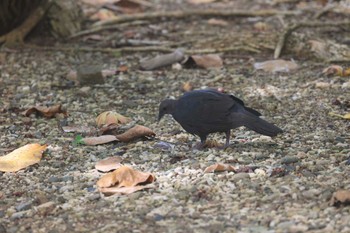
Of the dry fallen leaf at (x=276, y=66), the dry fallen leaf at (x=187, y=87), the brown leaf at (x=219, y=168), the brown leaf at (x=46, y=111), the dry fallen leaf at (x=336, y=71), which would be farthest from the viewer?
the dry fallen leaf at (x=276, y=66)

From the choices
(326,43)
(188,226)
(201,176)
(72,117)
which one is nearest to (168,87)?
(72,117)

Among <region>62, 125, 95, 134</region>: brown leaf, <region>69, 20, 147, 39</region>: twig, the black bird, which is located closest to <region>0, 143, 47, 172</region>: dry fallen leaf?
<region>62, 125, 95, 134</region>: brown leaf

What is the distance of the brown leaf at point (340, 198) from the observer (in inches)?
135

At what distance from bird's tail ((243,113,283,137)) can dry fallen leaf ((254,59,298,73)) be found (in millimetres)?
2236

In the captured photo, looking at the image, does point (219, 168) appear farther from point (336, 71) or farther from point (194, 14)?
point (194, 14)

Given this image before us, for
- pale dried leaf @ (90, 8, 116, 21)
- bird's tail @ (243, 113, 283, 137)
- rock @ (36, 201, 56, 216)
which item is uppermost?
bird's tail @ (243, 113, 283, 137)

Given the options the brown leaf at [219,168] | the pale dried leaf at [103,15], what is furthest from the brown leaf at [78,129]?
the pale dried leaf at [103,15]

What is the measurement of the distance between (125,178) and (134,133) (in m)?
0.82

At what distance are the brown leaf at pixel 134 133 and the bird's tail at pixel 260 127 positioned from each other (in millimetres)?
689

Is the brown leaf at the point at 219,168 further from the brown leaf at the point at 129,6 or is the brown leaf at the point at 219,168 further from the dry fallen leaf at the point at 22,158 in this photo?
the brown leaf at the point at 129,6

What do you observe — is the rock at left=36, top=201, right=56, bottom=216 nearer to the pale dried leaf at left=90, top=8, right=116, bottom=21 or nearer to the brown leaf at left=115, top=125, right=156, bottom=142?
the brown leaf at left=115, top=125, right=156, bottom=142

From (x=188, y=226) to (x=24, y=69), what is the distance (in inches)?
145

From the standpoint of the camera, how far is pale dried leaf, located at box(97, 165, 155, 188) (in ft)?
12.5

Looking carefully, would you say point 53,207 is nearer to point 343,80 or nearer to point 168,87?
point 168,87
